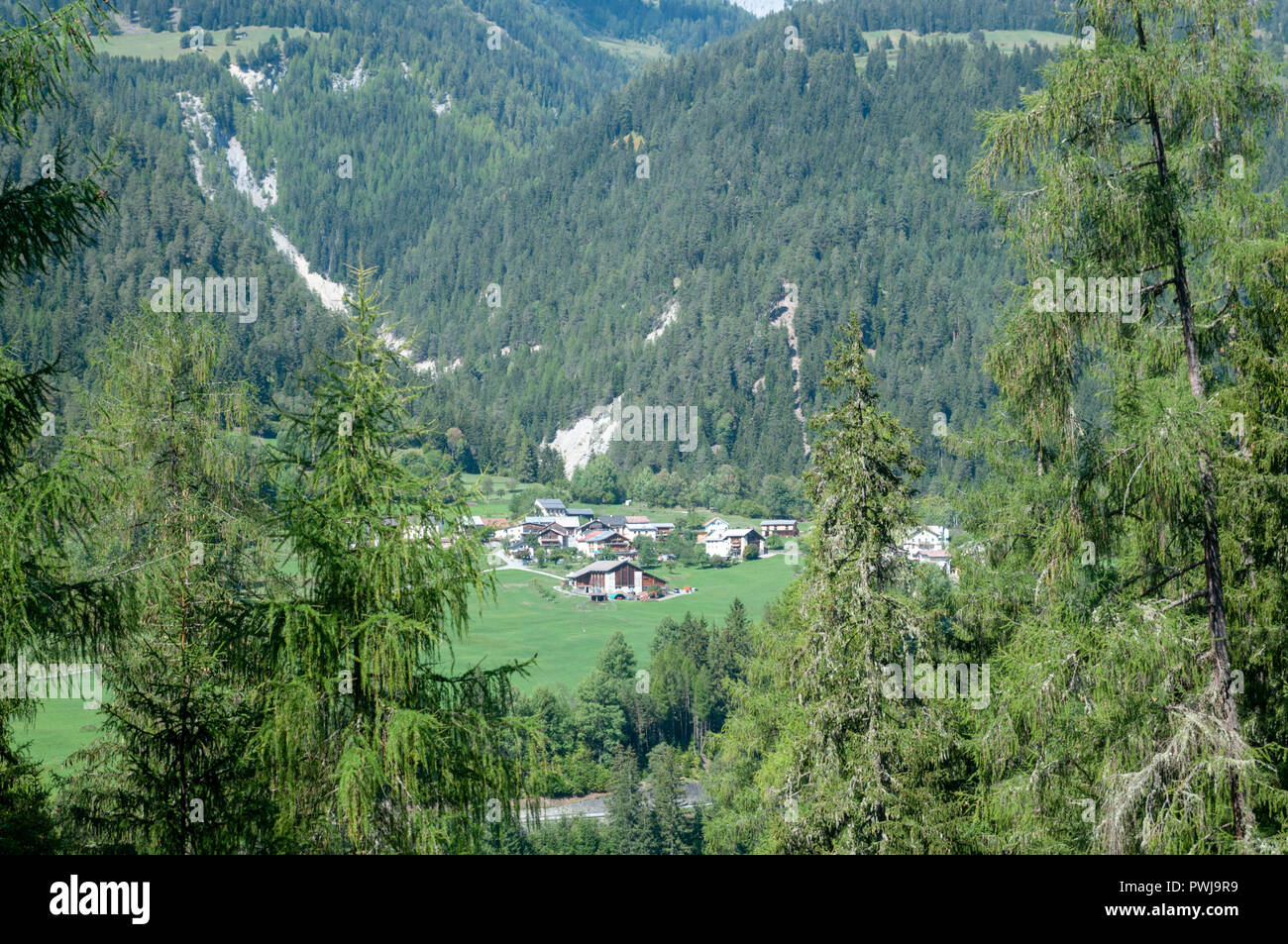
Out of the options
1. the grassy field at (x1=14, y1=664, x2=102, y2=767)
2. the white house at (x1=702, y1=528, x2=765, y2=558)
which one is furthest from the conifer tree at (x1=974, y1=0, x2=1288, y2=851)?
the white house at (x1=702, y1=528, x2=765, y2=558)

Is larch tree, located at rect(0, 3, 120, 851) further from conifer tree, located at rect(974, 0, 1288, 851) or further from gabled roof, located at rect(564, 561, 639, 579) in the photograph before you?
gabled roof, located at rect(564, 561, 639, 579)

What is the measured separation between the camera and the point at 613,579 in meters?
117

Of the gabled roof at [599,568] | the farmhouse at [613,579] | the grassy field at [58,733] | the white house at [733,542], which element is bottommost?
the grassy field at [58,733]

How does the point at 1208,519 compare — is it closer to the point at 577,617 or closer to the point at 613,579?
the point at 577,617

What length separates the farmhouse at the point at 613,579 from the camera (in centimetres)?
11650

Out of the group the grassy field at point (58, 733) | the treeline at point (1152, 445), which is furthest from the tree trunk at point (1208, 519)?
the grassy field at point (58, 733)

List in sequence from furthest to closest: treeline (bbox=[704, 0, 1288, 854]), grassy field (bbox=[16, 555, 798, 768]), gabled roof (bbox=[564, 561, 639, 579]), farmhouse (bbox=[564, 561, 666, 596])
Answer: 1. gabled roof (bbox=[564, 561, 639, 579])
2. farmhouse (bbox=[564, 561, 666, 596])
3. grassy field (bbox=[16, 555, 798, 768])
4. treeline (bbox=[704, 0, 1288, 854])

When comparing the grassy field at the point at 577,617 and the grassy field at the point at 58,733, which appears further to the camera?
the grassy field at the point at 577,617

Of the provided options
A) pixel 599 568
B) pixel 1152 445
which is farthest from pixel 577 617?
pixel 1152 445

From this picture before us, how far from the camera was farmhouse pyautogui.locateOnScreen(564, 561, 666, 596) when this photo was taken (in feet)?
382

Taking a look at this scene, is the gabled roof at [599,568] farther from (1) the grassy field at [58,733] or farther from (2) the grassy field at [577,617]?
(1) the grassy field at [58,733]
